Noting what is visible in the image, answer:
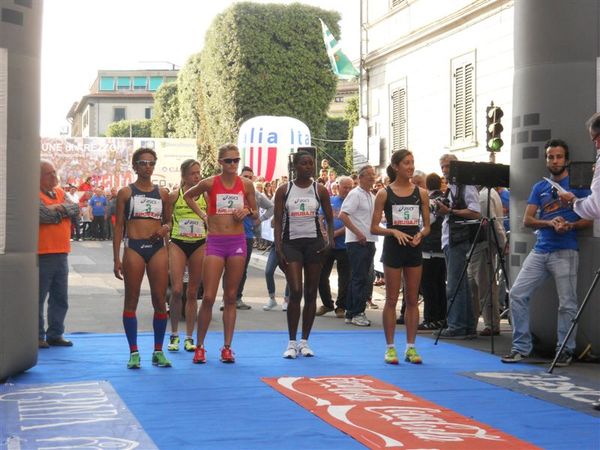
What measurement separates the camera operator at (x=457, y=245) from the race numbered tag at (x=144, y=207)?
3.61 m

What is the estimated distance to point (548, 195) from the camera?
10133 mm

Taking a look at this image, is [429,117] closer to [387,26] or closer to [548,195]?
[387,26]

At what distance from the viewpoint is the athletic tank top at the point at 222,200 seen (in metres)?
10.1

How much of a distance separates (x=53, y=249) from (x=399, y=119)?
789 inches

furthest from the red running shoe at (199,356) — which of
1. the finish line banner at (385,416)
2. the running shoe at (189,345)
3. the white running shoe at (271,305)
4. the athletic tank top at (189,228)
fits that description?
the white running shoe at (271,305)

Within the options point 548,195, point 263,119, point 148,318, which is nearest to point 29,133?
point 548,195

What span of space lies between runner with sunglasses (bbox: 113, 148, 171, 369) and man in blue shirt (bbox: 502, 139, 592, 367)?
3394 mm

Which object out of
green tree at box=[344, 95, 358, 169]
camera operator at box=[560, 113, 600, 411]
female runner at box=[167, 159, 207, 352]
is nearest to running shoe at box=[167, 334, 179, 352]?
female runner at box=[167, 159, 207, 352]

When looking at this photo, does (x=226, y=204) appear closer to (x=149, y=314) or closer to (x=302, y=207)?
(x=302, y=207)

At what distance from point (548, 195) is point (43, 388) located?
194 inches

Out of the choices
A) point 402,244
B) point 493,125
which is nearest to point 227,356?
point 402,244

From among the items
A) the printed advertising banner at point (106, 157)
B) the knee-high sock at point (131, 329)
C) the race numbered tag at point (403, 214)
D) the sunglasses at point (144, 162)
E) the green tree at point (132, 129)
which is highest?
the green tree at point (132, 129)

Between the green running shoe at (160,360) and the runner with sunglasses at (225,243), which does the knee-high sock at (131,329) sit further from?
the runner with sunglasses at (225,243)

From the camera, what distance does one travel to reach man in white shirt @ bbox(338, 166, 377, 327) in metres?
13.9
